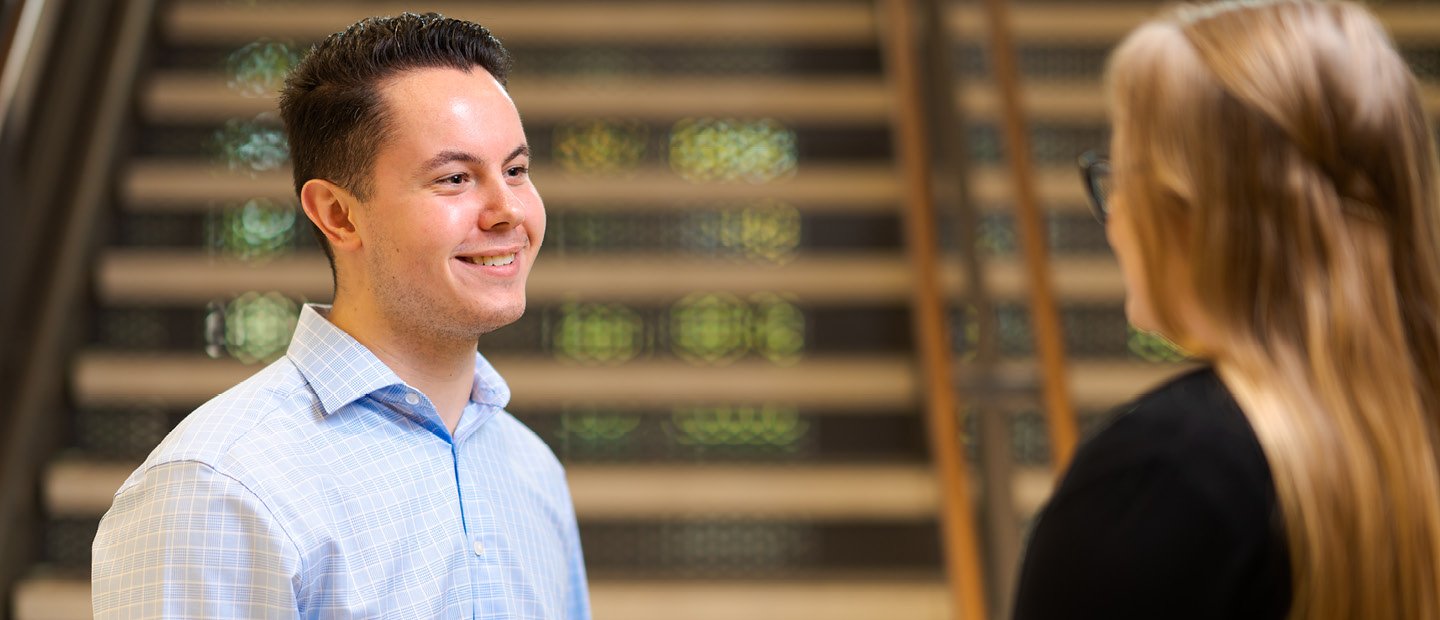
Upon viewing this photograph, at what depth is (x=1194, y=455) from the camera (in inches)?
32.9

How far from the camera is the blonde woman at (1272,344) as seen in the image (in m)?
0.83

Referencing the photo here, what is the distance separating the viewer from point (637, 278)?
3.51m

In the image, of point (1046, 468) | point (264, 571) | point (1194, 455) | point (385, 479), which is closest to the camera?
point (1194, 455)

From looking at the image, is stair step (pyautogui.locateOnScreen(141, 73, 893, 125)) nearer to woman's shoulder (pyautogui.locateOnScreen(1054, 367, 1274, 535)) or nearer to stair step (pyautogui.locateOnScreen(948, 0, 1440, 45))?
stair step (pyautogui.locateOnScreen(948, 0, 1440, 45))

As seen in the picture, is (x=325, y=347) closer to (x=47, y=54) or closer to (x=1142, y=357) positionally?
(x=47, y=54)

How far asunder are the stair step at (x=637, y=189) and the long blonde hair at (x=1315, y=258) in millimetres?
2619

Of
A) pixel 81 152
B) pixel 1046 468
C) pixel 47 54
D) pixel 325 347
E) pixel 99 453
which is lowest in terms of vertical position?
pixel 1046 468

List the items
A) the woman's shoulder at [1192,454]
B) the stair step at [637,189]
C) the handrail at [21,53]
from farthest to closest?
the stair step at [637,189] → the handrail at [21,53] → the woman's shoulder at [1192,454]

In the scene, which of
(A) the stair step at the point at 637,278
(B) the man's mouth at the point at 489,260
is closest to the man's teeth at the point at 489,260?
(B) the man's mouth at the point at 489,260

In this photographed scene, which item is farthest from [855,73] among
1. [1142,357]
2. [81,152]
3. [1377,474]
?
[1377,474]

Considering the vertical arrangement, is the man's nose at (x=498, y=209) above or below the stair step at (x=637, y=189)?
below

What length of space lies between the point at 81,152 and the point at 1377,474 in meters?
3.06

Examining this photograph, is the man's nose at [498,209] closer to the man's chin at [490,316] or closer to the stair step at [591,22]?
the man's chin at [490,316]

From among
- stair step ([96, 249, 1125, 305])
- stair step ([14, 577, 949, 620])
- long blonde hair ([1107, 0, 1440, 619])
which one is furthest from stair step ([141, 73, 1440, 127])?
long blonde hair ([1107, 0, 1440, 619])
